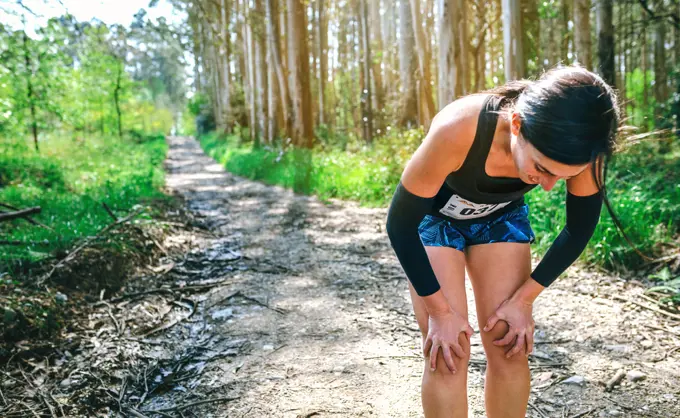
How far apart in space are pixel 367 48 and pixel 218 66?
17.8m

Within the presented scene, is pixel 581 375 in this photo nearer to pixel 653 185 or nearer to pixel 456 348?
pixel 456 348

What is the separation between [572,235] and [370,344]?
163 centimetres

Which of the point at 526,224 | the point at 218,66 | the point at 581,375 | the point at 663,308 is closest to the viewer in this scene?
the point at 526,224

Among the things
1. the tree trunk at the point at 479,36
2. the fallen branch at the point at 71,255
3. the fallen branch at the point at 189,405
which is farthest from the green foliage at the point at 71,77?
the tree trunk at the point at 479,36

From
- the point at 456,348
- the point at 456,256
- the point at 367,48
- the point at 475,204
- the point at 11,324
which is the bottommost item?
the point at 11,324

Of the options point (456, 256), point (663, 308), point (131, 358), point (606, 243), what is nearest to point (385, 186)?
point (606, 243)

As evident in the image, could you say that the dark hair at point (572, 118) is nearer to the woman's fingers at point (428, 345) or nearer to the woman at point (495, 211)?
the woman at point (495, 211)

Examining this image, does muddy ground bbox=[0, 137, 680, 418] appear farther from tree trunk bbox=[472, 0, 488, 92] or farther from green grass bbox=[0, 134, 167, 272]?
tree trunk bbox=[472, 0, 488, 92]

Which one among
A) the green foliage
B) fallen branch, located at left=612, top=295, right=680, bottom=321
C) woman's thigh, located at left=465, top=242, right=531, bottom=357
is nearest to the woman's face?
woman's thigh, located at left=465, top=242, right=531, bottom=357

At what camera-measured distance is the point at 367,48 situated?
15062mm

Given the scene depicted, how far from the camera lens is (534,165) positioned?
1531mm

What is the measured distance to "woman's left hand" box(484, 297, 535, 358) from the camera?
1.83 m

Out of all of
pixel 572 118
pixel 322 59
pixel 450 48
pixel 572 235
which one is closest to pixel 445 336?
pixel 572 235

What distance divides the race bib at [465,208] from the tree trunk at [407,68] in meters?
10.2
